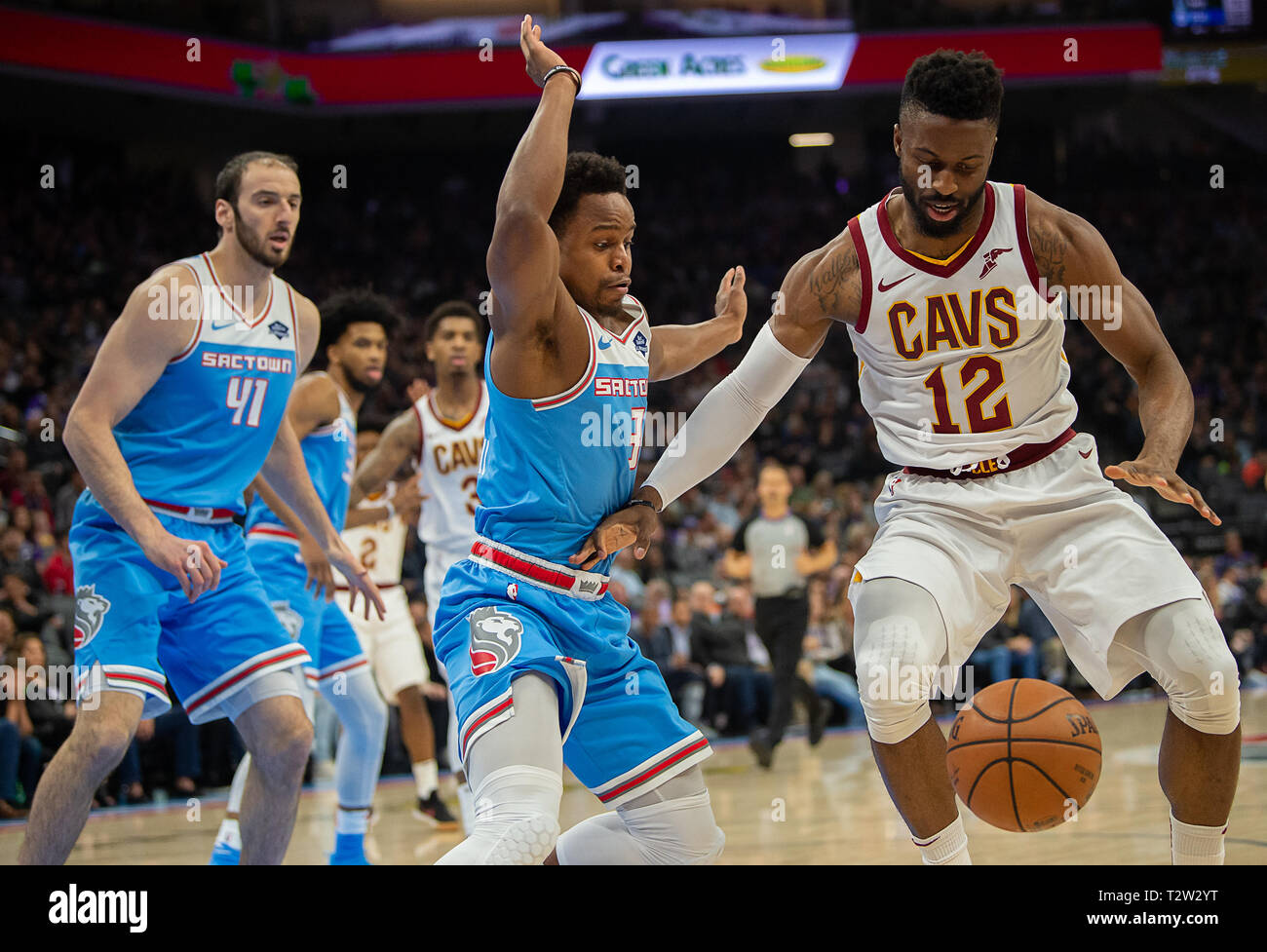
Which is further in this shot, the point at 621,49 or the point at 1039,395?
the point at 621,49

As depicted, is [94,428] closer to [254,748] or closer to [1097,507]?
[254,748]

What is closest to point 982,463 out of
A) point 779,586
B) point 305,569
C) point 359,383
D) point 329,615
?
point 329,615

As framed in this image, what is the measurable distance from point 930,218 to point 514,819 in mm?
1964

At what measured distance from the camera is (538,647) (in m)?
3.17

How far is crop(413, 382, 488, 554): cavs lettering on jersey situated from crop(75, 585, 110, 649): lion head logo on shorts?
2.73 metres

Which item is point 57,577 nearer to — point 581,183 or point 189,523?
point 189,523

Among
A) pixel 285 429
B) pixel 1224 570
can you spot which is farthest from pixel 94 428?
pixel 1224 570

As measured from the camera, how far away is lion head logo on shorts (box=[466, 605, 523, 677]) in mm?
3125

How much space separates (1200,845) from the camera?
3.56m

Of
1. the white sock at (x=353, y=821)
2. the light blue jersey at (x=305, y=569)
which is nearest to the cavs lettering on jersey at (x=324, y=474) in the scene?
the light blue jersey at (x=305, y=569)

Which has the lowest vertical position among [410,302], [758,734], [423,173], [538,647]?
[758,734]
